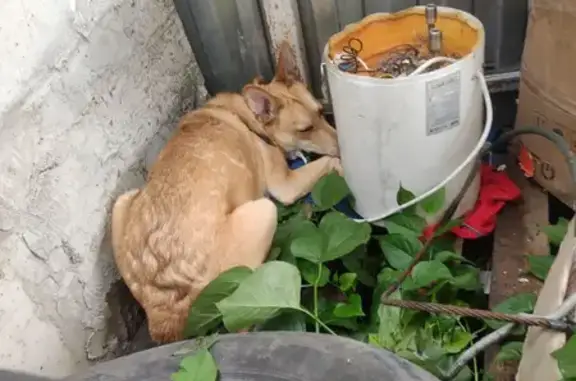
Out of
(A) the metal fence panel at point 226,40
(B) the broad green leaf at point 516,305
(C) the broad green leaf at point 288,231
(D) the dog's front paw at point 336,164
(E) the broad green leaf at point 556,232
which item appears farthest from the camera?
(A) the metal fence panel at point 226,40

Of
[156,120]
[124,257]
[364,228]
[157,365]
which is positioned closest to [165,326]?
[124,257]

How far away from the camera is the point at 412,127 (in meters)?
1.47

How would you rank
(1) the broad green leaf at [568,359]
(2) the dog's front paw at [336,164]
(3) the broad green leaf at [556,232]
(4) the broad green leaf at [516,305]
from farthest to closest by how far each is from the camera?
(2) the dog's front paw at [336,164], (3) the broad green leaf at [556,232], (4) the broad green leaf at [516,305], (1) the broad green leaf at [568,359]

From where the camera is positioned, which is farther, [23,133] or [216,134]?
[216,134]

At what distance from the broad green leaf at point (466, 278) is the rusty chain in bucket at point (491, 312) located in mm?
81

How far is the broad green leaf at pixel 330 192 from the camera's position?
5.33ft

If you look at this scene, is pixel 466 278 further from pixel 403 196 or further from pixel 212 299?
pixel 212 299

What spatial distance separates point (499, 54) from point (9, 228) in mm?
1229

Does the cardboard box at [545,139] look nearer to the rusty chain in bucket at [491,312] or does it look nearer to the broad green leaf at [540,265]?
the rusty chain in bucket at [491,312]

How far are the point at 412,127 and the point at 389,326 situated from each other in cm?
38

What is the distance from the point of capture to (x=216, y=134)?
5.66 ft

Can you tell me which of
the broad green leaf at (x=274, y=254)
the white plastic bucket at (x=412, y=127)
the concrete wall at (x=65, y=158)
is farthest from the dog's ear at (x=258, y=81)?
the broad green leaf at (x=274, y=254)

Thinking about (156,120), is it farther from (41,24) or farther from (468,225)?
(468,225)

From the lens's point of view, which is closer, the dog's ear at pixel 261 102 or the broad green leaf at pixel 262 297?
the broad green leaf at pixel 262 297
